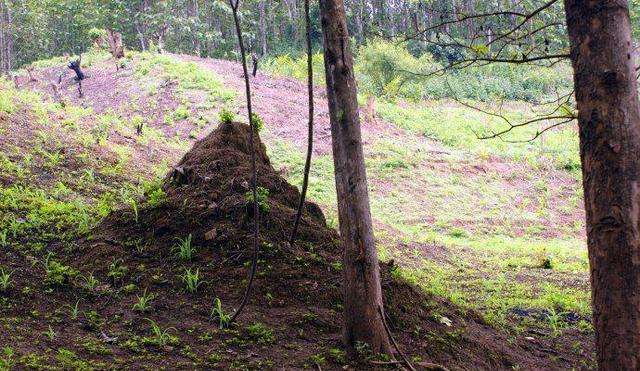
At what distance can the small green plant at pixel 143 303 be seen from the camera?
4355 mm

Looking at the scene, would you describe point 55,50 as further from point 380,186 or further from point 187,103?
point 380,186

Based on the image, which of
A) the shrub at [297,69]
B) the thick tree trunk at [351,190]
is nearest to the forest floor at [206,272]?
the thick tree trunk at [351,190]

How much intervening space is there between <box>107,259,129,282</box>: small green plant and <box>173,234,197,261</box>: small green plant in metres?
0.45

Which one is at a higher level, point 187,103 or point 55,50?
point 55,50

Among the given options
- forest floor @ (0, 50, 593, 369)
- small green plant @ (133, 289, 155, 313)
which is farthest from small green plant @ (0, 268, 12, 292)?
small green plant @ (133, 289, 155, 313)

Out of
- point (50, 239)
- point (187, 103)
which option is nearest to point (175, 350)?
point (50, 239)

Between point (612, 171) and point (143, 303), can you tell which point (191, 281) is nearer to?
point (143, 303)

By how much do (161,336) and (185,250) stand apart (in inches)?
48.8

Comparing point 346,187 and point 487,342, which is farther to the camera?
point 487,342

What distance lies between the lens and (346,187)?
12.4ft

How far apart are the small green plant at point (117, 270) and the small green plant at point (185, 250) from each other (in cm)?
45

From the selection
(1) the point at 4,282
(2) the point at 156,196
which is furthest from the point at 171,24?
(1) the point at 4,282

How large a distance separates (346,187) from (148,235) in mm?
2468

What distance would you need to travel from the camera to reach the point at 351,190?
377 cm
